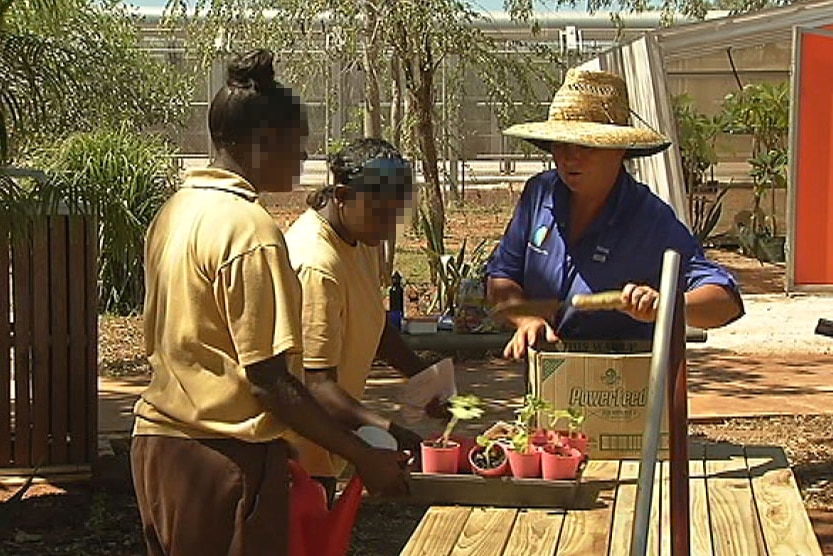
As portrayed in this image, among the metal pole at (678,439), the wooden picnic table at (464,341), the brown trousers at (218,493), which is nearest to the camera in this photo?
the metal pole at (678,439)

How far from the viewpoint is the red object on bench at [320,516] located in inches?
122

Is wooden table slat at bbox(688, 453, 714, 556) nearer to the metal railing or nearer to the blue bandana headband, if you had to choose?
the metal railing

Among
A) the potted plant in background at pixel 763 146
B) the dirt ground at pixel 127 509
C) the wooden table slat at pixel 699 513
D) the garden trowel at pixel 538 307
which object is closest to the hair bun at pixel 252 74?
the garden trowel at pixel 538 307

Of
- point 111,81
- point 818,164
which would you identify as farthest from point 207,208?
point 111,81

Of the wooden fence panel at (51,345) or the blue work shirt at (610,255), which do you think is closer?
the blue work shirt at (610,255)

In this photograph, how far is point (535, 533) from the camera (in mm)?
3031

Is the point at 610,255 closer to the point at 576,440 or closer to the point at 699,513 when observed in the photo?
the point at 576,440

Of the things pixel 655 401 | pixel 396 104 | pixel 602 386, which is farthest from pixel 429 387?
pixel 396 104

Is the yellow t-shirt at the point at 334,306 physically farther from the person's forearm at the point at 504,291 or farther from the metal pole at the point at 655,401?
the metal pole at the point at 655,401

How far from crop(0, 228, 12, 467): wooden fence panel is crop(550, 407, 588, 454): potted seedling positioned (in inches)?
149

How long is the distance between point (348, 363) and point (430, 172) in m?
9.99

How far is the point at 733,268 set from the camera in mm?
16766

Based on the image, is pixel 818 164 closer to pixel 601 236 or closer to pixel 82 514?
pixel 82 514

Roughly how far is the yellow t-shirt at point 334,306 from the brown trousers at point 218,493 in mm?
292
